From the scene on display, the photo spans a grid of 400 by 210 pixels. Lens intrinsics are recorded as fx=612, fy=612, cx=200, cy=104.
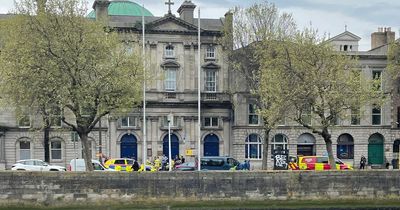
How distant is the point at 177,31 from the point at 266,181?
100ft

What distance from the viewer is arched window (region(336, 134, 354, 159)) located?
66500 millimetres

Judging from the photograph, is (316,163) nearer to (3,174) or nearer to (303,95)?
(303,95)

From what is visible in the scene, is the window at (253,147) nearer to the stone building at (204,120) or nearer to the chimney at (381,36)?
the stone building at (204,120)

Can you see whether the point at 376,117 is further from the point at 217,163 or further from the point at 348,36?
the point at 217,163

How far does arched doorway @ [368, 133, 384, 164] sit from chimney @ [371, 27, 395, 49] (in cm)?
1133

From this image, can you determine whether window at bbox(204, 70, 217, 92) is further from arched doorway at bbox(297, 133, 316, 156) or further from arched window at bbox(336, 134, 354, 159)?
arched window at bbox(336, 134, 354, 159)

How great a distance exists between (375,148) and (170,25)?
26.1 metres

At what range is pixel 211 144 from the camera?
66688 mm

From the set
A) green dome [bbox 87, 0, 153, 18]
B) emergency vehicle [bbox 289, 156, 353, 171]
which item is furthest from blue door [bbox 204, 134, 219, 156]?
green dome [bbox 87, 0, 153, 18]

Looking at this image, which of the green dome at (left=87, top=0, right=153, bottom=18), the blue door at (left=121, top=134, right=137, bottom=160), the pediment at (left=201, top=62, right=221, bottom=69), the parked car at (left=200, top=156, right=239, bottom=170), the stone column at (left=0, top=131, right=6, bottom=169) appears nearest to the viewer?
the parked car at (left=200, top=156, right=239, bottom=170)

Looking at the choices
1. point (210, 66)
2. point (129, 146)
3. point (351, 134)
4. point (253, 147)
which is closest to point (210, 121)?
point (253, 147)

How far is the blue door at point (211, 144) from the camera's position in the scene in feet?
218

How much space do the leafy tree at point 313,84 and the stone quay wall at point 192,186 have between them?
4.26 metres

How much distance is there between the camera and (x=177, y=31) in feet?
214
